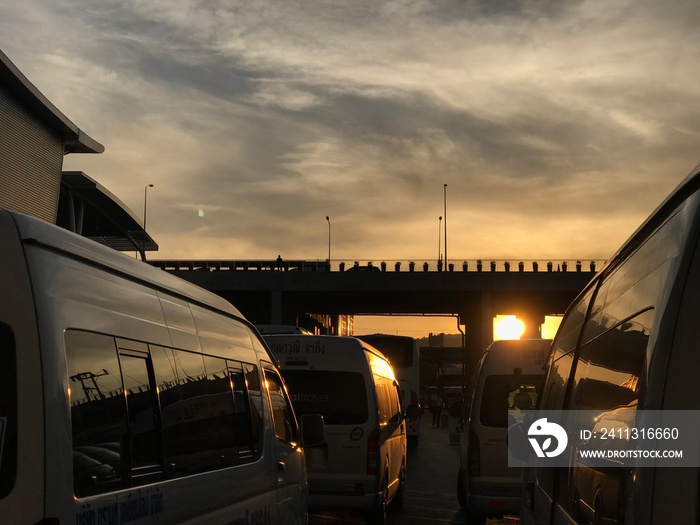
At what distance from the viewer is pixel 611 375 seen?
330cm

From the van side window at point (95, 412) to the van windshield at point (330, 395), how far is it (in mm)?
8721

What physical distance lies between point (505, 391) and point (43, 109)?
160 feet

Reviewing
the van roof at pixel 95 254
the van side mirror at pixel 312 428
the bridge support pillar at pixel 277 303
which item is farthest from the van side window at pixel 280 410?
the bridge support pillar at pixel 277 303

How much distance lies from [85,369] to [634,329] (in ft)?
6.01

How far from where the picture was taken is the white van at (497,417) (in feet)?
39.1

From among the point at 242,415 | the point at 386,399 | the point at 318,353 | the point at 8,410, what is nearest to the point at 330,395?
the point at 318,353

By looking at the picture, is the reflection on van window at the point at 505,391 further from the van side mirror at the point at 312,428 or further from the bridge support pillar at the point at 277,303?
the bridge support pillar at the point at 277,303

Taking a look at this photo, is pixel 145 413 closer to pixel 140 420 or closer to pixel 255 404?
pixel 140 420

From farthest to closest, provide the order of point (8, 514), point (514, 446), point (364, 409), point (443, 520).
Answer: point (443, 520) → point (364, 409) → point (514, 446) → point (8, 514)

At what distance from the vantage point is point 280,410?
7.31m

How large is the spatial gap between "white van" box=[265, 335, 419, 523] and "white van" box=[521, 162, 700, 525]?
807 cm

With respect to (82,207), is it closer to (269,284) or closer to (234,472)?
(269,284)

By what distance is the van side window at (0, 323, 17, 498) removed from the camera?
2951 mm

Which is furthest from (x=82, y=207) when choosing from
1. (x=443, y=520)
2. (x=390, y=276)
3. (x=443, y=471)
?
(x=443, y=520)
